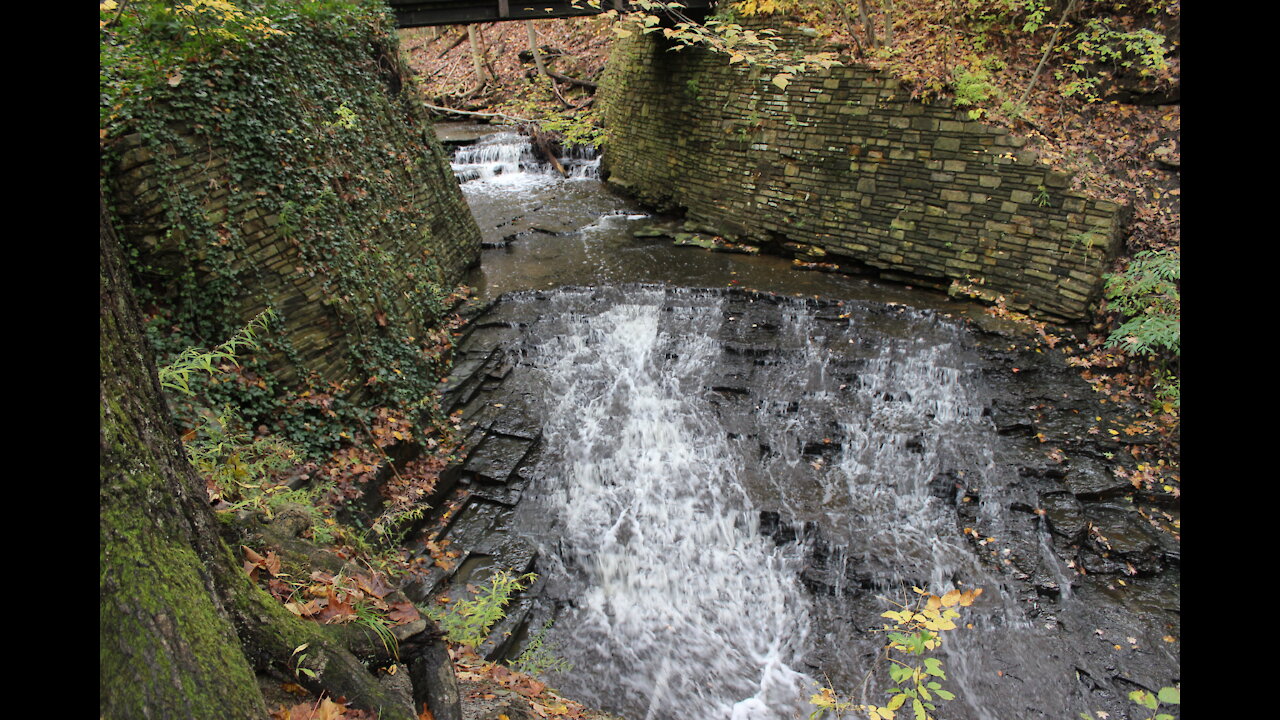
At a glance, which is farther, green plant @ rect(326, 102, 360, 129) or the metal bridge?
the metal bridge

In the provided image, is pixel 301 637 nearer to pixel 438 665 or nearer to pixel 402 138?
pixel 438 665

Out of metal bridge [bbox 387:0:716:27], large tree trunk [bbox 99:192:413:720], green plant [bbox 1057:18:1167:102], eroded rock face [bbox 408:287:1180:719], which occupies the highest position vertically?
metal bridge [bbox 387:0:716:27]

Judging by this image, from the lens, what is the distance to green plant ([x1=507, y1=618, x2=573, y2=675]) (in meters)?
4.81

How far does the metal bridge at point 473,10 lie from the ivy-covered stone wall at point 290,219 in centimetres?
182

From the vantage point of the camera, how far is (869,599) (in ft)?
18.3

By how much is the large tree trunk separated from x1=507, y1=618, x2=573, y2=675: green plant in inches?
114

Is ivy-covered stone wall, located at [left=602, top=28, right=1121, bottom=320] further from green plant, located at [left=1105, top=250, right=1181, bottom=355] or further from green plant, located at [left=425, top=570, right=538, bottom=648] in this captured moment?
green plant, located at [left=425, top=570, right=538, bottom=648]

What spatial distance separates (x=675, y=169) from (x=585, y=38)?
33.6 feet

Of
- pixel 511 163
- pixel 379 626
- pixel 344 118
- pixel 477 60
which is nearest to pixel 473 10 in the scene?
pixel 344 118

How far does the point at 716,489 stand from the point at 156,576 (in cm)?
550

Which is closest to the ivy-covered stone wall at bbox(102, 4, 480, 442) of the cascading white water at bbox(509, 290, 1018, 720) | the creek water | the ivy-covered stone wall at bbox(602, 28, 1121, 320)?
the creek water

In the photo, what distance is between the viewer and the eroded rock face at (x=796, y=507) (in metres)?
5.10

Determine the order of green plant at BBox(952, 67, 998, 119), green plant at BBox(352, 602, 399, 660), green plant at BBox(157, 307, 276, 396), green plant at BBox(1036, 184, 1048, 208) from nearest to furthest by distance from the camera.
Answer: green plant at BBox(352, 602, 399, 660) < green plant at BBox(157, 307, 276, 396) < green plant at BBox(1036, 184, 1048, 208) < green plant at BBox(952, 67, 998, 119)

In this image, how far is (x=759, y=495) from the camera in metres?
6.47
